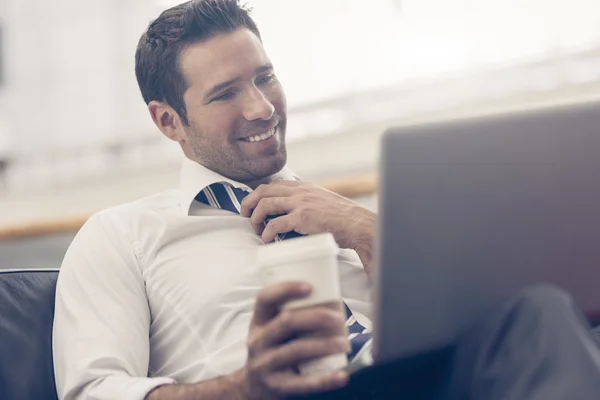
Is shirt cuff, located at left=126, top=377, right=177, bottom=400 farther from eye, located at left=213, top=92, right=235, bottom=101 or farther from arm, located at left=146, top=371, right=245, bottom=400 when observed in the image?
eye, located at left=213, top=92, right=235, bottom=101

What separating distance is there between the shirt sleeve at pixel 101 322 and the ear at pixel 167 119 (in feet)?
1.12

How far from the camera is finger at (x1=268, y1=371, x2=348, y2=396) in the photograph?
0.72 metres

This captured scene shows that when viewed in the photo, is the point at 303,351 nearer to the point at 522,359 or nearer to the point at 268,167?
the point at 522,359

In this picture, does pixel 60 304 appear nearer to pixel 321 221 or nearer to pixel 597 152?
pixel 321 221

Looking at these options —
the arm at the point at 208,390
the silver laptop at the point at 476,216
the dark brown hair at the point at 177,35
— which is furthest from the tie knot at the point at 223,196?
the silver laptop at the point at 476,216

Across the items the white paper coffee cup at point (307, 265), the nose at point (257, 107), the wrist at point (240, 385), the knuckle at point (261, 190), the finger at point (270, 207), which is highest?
the nose at point (257, 107)

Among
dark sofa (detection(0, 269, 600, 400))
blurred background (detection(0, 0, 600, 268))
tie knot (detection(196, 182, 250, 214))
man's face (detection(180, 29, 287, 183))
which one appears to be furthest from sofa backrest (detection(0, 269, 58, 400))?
blurred background (detection(0, 0, 600, 268))

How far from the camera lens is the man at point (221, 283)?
72cm

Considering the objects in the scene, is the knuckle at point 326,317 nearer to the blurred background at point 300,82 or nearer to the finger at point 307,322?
the finger at point 307,322

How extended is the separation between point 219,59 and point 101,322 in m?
0.62

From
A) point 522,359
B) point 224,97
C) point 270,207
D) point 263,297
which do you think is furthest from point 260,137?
point 522,359

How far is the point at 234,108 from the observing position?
56.9 inches

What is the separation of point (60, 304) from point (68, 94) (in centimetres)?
159

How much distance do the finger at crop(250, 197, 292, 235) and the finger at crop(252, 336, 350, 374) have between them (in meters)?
0.50
